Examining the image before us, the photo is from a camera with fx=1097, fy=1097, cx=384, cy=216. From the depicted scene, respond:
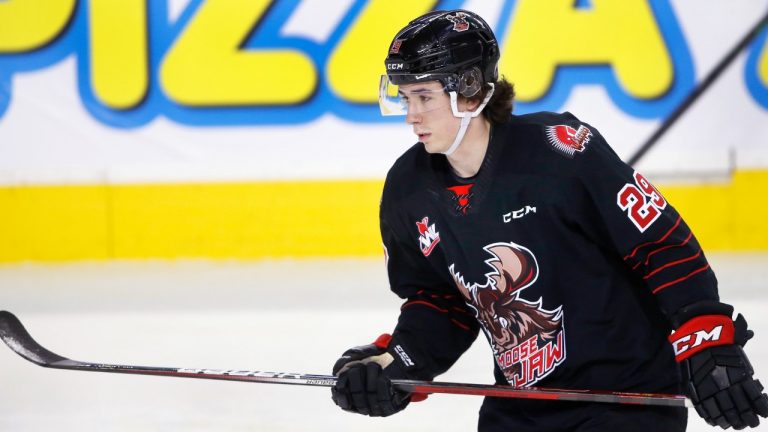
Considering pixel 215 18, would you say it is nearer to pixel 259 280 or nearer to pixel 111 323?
pixel 259 280

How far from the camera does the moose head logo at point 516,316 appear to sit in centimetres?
194

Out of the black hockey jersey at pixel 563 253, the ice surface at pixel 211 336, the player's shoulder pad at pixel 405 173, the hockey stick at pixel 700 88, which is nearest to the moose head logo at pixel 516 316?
the black hockey jersey at pixel 563 253

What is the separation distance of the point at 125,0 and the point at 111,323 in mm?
1977

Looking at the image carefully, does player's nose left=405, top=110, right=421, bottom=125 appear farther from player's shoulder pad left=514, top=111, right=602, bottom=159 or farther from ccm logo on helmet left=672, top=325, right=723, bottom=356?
ccm logo on helmet left=672, top=325, right=723, bottom=356

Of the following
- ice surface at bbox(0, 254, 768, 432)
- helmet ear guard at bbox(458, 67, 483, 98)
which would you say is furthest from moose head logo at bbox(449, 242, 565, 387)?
ice surface at bbox(0, 254, 768, 432)

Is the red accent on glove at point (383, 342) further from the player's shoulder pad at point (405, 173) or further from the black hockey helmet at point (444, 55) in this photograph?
the black hockey helmet at point (444, 55)

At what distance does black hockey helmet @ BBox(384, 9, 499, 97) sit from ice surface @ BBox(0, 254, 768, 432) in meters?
1.34

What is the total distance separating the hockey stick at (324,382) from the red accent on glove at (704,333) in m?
0.11

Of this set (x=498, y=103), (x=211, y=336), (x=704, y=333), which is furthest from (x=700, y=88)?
(x=704, y=333)

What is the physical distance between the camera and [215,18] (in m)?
5.71

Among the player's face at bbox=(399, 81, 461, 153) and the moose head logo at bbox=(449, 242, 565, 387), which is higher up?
the player's face at bbox=(399, 81, 461, 153)

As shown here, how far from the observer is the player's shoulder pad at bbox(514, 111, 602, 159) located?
1891 mm

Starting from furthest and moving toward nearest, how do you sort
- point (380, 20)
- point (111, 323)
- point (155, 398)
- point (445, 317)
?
point (380, 20), point (111, 323), point (155, 398), point (445, 317)

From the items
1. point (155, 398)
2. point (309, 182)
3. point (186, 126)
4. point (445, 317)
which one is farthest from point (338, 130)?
point (445, 317)
